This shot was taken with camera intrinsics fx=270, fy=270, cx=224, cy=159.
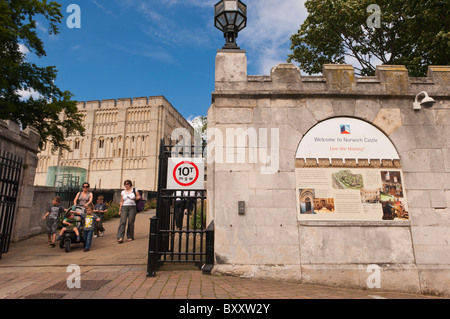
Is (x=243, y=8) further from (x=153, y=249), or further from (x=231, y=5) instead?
(x=153, y=249)

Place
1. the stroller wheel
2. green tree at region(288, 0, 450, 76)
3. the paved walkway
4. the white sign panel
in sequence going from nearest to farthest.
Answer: the paved walkway
the white sign panel
the stroller wheel
green tree at region(288, 0, 450, 76)

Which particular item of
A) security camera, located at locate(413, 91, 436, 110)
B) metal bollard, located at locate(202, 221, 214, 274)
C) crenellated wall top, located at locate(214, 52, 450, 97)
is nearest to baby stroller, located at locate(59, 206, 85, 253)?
metal bollard, located at locate(202, 221, 214, 274)

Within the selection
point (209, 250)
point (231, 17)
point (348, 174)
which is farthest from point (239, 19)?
point (209, 250)

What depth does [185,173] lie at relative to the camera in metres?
5.41

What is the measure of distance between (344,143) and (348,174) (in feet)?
2.11

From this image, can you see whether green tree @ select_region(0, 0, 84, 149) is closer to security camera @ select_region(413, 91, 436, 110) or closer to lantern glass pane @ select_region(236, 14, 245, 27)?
lantern glass pane @ select_region(236, 14, 245, 27)

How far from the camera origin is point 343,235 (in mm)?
5129

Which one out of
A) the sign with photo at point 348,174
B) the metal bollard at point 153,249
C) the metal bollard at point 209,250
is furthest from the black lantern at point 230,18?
the metal bollard at point 153,249

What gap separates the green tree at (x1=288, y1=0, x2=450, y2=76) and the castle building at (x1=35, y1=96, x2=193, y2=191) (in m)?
47.6

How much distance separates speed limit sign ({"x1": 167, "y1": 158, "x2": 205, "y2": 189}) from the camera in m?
5.36

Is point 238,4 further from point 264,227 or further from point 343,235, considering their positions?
point 343,235

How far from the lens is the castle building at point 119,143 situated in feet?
197

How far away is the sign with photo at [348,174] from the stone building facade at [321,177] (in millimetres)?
29
